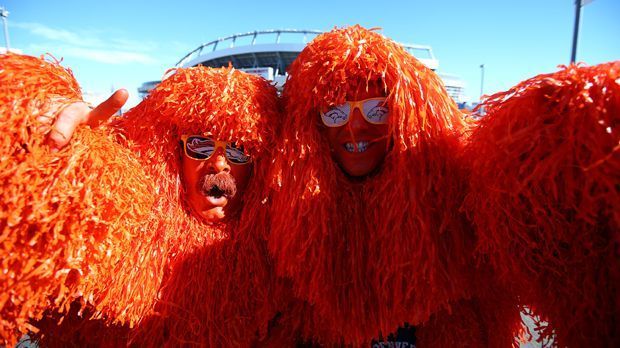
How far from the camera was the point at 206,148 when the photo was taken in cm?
109

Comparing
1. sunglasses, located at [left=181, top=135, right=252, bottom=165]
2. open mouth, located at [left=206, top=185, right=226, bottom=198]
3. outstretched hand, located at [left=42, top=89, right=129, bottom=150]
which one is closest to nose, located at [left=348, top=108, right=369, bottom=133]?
sunglasses, located at [left=181, top=135, right=252, bottom=165]

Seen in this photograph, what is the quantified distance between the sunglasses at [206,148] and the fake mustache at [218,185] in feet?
0.20

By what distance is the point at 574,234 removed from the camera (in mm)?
732

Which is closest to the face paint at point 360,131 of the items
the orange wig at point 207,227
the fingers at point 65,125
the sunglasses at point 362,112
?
the sunglasses at point 362,112

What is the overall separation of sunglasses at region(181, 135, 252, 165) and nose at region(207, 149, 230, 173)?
0.04ft

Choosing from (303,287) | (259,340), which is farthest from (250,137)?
(259,340)

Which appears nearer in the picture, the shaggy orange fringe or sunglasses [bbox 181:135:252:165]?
the shaggy orange fringe

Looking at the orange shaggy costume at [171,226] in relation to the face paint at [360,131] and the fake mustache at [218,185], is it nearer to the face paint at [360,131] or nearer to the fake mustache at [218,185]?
the fake mustache at [218,185]

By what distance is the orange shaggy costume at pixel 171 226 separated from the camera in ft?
2.91

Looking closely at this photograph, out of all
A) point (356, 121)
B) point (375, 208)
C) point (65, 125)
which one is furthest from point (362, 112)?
point (65, 125)

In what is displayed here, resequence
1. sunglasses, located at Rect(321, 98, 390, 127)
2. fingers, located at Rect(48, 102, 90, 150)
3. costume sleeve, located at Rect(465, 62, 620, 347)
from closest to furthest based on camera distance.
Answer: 1. costume sleeve, located at Rect(465, 62, 620, 347)
2. fingers, located at Rect(48, 102, 90, 150)
3. sunglasses, located at Rect(321, 98, 390, 127)

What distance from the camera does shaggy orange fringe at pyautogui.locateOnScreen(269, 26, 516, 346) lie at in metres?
0.90

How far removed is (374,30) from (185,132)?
0.72 m

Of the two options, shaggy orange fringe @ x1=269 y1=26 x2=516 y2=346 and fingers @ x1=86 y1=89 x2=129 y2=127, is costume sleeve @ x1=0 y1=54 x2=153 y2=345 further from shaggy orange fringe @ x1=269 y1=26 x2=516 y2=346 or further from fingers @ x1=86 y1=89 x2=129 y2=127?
shaggy orange fringe @ x1=269 y1=26 x2=516 y2=346
